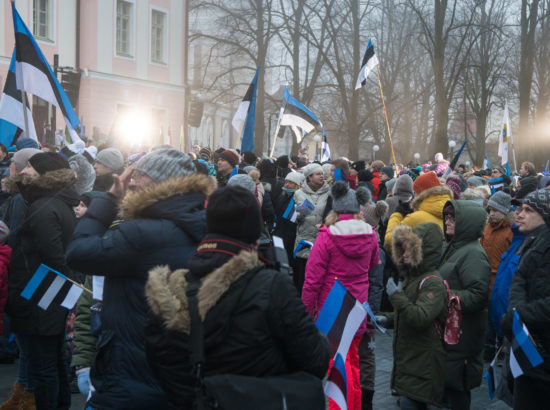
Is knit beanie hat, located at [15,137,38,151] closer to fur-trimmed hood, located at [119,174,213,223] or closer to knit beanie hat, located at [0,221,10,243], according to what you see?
knit beanie hat, located at [0,221,10,243]

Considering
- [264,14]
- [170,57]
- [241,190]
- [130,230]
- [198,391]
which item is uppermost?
[264,14]

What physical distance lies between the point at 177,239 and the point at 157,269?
485 millimetres

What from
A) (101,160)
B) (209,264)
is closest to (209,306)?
(209,264)

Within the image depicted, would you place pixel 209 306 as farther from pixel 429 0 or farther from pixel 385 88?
pixel 385 88

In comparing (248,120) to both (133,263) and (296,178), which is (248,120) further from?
(133,263)

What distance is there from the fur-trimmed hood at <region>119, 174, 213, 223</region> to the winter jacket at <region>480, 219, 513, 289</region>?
514 cm

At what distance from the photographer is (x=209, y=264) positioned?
8.64 ft

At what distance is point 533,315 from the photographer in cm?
392

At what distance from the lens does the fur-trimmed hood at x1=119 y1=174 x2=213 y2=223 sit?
3256 mm

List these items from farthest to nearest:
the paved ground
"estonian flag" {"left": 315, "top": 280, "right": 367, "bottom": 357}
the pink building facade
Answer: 1. the pink building facade
2. the paved ground
3. "estonian flag" {"left": 315, "top": 280, "right": 367, "bottom": 357}

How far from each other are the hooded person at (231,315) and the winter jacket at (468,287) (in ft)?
8.21

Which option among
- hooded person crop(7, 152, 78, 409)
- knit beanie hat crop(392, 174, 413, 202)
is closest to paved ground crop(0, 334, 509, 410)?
hooded person crop(7, 152, 78, 409)

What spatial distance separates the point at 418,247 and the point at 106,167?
3.03 meters

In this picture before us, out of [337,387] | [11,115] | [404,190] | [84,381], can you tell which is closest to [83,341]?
[84,381]
